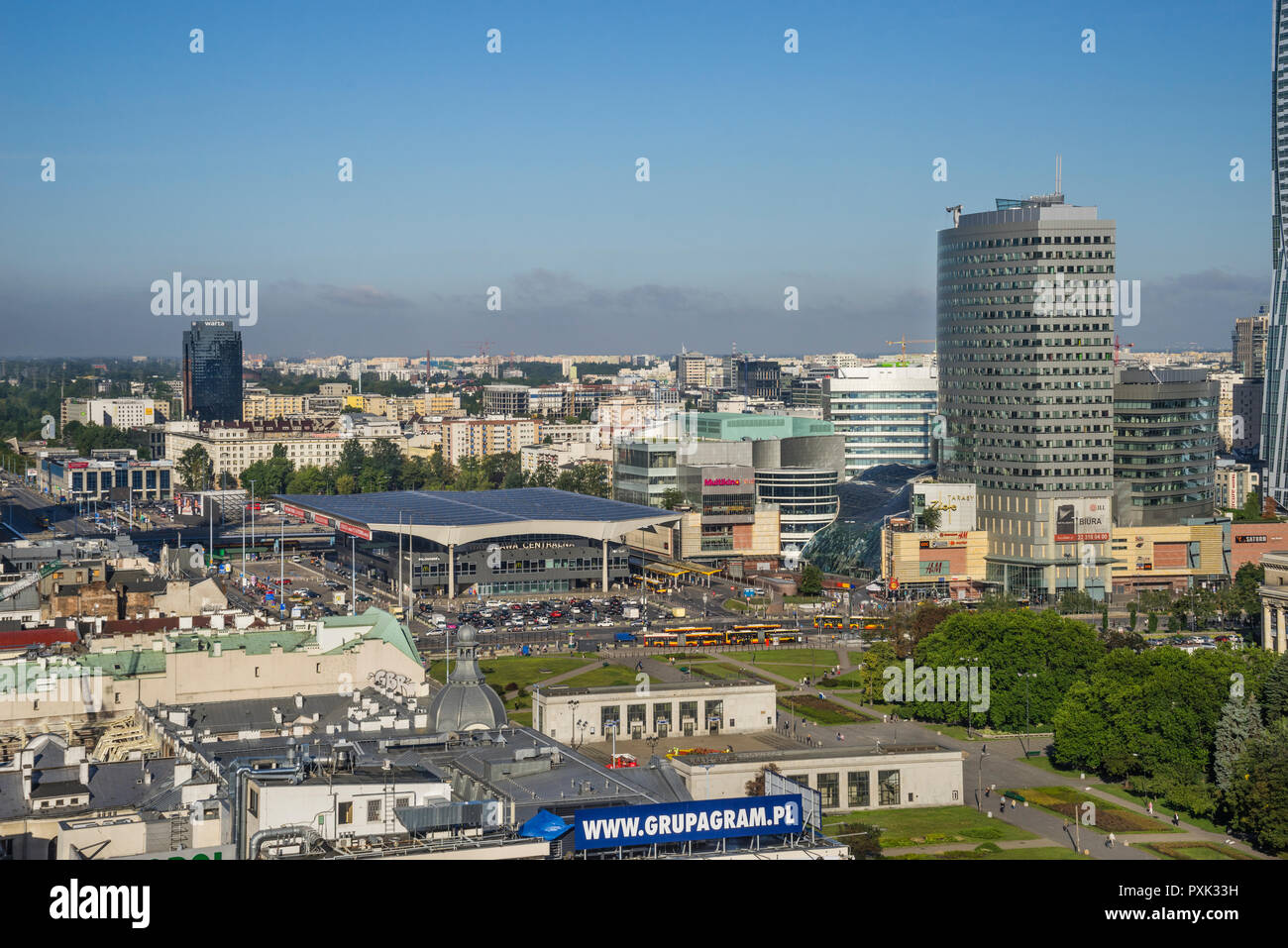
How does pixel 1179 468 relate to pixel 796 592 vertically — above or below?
above

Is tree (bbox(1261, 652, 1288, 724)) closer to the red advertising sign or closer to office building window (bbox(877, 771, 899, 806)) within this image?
office building window (bbox(877, 771, 899, 806))

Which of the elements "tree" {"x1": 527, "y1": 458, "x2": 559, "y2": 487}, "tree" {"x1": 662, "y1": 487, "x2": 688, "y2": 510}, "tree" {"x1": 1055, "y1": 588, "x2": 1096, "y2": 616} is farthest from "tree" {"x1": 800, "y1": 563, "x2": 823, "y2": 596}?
"tree" {"x1": 527, "y1": 458, "x2": 559, "y2": 487}

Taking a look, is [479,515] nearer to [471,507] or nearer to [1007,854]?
[471,507]
